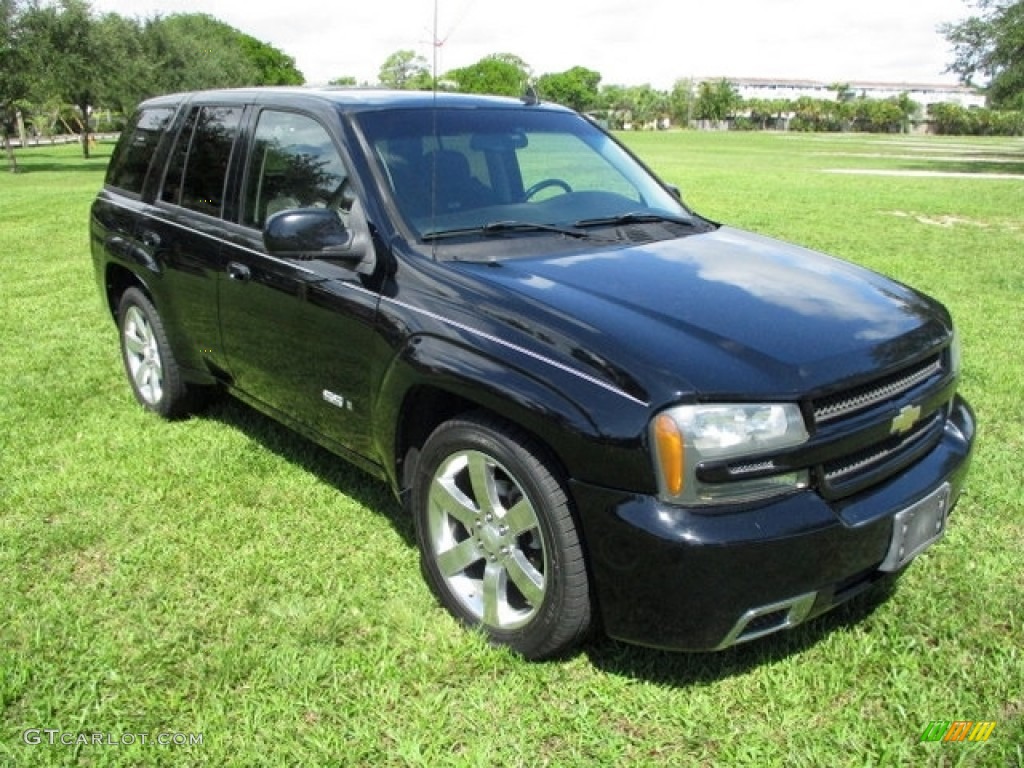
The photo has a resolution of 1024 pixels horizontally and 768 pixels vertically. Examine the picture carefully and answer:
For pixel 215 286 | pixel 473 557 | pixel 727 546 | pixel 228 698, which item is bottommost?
pixel 228 698

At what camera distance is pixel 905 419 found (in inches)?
109

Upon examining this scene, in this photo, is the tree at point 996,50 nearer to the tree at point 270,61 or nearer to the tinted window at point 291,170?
the tinted window at point 291,170

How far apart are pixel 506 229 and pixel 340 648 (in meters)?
1.60

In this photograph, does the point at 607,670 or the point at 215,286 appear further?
the point at 215,286

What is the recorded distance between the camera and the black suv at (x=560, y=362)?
2.44 meters

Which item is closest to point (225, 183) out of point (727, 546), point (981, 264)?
point (727, 546)

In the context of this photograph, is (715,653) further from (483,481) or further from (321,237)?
(321,237)

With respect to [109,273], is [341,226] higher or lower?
higher

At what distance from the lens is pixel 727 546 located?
2357 mm

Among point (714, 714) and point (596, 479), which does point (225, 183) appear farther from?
point (714, 714)

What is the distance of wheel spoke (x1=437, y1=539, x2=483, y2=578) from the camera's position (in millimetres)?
3018

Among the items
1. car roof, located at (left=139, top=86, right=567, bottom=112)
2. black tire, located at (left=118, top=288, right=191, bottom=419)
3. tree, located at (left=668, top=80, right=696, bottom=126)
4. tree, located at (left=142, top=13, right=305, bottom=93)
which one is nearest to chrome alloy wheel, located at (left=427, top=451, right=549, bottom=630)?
car roof, located at (left=139, top=86, right=567, bottom=112)

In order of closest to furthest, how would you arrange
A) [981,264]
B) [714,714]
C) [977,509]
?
[714,714] → [977,509] → [981,264]

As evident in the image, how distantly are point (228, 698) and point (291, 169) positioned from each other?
2105 millimetres
